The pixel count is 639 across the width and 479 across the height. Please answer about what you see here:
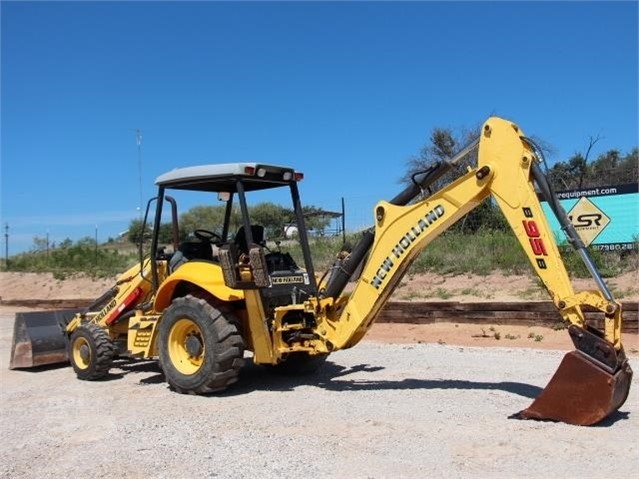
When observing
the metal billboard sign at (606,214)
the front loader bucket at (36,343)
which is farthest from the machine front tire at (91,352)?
the metal billboard sign at (606,214)

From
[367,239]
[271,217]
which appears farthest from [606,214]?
[367,239]

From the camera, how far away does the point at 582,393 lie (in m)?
5.64

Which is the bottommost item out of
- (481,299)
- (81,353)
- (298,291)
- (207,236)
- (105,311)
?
(81,353)

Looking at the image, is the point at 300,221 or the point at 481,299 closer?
the point at 300,221

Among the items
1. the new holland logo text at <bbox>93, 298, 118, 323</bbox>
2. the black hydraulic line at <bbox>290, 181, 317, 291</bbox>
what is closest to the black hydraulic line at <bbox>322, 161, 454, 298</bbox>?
the black hydraulic line at <bbox>290, 181, 317, 291</bbox>

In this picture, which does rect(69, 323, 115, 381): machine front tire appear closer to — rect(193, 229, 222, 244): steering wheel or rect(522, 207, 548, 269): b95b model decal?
rect(193, 229, 222, 244): steering wheel

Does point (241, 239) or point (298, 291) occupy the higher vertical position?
point (241, 239)

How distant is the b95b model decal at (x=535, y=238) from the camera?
6.07 metres

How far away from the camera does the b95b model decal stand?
6.07 m

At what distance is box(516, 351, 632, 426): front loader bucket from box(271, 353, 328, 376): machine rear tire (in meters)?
3.31

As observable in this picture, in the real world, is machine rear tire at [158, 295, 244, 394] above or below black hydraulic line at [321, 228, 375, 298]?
below

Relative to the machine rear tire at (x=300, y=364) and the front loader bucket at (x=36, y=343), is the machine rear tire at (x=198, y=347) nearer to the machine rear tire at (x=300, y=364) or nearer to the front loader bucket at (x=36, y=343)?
the machine rear tire at (x=300, y=364)

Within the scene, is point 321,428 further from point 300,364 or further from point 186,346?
point 300,364

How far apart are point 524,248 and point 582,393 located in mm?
1353
